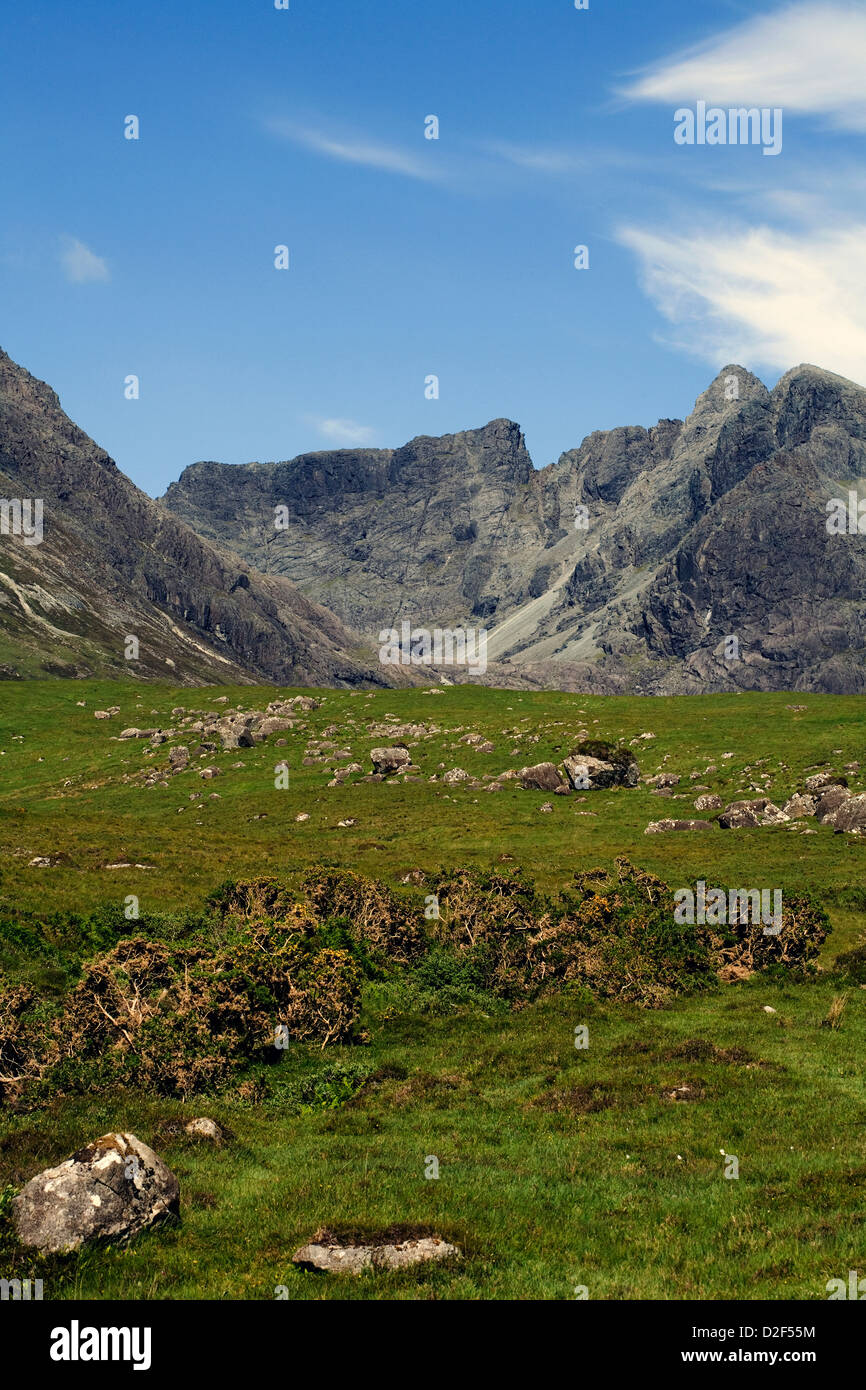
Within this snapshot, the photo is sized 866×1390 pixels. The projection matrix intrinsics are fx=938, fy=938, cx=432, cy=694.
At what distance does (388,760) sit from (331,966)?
57778 mm

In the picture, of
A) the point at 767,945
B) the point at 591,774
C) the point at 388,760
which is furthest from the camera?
the point at 388,760

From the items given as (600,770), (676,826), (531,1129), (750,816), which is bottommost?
(531,1129)

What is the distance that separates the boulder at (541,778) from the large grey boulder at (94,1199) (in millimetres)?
65103

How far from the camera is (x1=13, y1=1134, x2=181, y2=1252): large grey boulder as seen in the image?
551 inches

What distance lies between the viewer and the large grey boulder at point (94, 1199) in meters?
14.0

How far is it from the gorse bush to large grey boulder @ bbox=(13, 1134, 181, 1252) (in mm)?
7803

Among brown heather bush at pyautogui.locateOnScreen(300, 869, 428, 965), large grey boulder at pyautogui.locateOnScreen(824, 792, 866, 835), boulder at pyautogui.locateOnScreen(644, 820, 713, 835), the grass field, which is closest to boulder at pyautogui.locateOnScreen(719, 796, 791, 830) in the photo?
boulder at pyautogui.locateOnScreen(644, 820, 713, 835)

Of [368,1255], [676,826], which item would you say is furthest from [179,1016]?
[676,826]

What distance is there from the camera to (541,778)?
261ft

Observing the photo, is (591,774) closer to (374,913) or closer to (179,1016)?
(374,913)

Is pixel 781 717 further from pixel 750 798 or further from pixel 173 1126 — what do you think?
pixel 173 1126

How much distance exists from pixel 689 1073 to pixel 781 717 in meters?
72.2

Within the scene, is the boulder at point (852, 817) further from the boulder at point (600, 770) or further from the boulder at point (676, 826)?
the boulder at point (600, 770)
